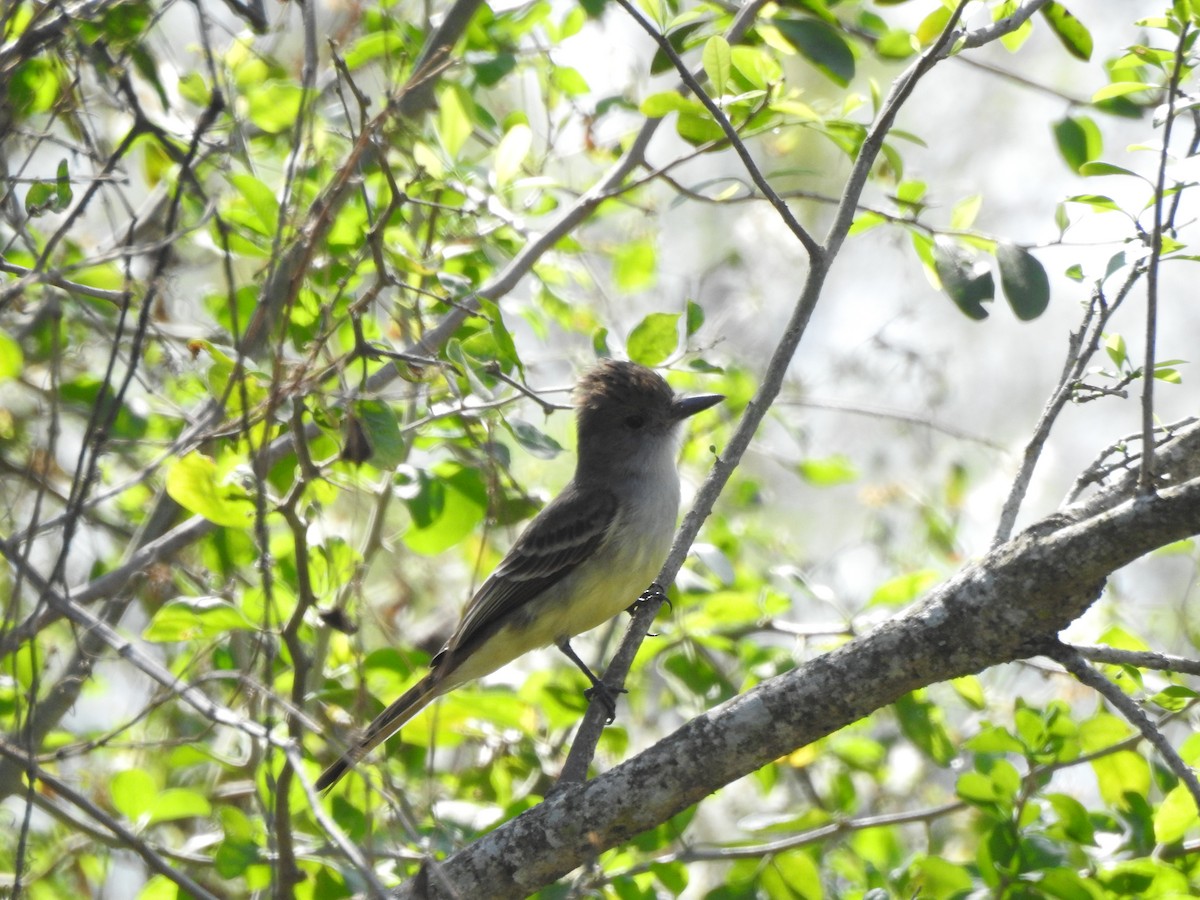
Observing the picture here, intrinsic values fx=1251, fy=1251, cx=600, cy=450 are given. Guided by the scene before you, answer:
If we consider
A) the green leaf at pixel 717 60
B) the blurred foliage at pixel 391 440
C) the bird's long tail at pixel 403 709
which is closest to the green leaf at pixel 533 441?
the blurred foliage at pixel 391 440

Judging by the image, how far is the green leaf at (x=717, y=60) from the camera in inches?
141

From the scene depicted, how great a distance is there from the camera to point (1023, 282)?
381 centimetres

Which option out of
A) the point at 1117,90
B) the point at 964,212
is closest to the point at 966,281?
the point at 964,212

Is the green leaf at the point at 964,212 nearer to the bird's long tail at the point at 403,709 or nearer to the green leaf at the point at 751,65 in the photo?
the green leaf at the point at 751,65

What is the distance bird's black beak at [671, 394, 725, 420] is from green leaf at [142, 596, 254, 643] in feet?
6.62

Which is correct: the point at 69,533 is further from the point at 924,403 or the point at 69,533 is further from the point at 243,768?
the point at 924,403

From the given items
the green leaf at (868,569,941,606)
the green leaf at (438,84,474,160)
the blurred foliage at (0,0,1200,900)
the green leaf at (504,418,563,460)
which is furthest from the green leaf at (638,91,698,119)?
the green leaf at (868,569,941,606)

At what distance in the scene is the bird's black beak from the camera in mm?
4988

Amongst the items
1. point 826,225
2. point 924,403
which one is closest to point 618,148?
point 924,403

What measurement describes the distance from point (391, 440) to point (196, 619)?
35.1 inches

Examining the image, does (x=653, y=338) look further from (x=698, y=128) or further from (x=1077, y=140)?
(x=1077, y=140)

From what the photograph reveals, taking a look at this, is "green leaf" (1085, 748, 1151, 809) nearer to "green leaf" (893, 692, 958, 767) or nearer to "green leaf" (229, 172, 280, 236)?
"green leaf" (893, 692, 958, 767)

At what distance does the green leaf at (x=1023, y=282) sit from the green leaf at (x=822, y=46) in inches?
31.3

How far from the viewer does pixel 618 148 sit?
5.28m
